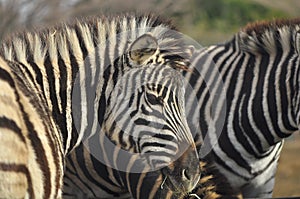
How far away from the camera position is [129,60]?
157 inches

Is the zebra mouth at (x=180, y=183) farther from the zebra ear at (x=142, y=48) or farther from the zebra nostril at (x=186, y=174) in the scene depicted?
the zebra ear at (x=142, y=48)

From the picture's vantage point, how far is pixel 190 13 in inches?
672

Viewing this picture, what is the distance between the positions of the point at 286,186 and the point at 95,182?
870 cm

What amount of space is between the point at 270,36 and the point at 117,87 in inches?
110

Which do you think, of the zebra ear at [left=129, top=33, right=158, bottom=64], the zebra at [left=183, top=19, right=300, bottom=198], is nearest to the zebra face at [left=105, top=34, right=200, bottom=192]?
the zebra ear at [left=129, top=33, right=158, bottom=64]

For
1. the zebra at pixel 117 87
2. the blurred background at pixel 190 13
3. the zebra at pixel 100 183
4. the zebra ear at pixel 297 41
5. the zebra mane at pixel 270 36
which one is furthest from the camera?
the blurred background at pixel 190 13

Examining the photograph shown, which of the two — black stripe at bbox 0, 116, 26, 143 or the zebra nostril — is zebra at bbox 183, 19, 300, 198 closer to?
the zebra nostril

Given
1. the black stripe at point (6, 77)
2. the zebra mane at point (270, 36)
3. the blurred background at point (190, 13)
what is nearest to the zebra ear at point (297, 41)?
the zebra mane at point (270, 36)

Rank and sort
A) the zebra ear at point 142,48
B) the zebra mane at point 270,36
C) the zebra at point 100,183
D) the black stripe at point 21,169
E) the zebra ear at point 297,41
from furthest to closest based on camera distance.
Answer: the zebra mane at point 270,36 < the zebra ear at point 297,41 < the zebra at point 100,183 < the zebra ear at point 142,48 < the black stripe at point 21,169

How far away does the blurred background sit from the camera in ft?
29.9

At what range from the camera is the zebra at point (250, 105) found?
20.6 feet

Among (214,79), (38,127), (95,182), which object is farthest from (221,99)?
(38,127)

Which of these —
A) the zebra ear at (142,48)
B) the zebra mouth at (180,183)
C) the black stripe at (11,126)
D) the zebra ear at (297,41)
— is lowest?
the zebra mouth at (180,183)

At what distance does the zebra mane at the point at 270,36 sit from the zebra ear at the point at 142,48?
7.82 feet
